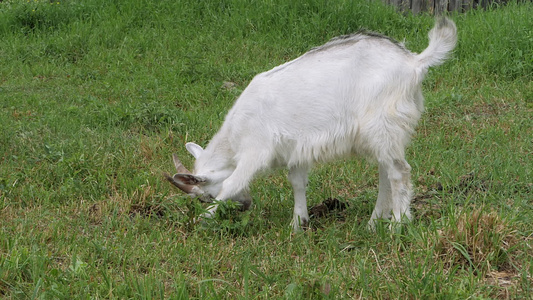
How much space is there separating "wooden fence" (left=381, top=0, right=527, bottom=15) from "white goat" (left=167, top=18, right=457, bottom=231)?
244 inches

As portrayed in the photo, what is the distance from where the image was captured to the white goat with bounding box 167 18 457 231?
4.57 metres

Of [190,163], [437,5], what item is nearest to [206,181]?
[190,163]

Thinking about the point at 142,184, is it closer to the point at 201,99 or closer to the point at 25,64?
the point at 201,99

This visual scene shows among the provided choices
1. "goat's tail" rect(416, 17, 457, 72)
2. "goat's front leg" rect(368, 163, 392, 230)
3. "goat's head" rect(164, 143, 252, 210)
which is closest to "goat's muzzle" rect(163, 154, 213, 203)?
"goat's head" rect(164, 143, 252, 210)

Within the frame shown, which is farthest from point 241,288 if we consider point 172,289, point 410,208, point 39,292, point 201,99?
point 201,99

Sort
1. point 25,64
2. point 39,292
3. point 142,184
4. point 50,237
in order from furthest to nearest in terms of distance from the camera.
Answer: point 25,64 < point 142,184 < point 50,237 < point 39,292

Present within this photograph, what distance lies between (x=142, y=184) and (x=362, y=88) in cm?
209

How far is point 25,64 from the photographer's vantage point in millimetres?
9664

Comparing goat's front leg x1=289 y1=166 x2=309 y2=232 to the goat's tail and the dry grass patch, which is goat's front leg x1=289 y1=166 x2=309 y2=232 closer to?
the goat's tail

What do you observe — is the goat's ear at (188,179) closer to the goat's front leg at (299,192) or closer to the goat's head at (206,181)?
the goat's head at (206,181)

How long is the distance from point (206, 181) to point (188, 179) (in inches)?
7.1

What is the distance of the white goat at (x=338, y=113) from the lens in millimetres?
4570

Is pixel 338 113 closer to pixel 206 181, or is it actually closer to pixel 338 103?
pixel 338 103

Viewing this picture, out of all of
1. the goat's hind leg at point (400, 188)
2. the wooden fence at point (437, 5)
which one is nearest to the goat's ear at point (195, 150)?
the goat's hind leg at point (400, 188)
